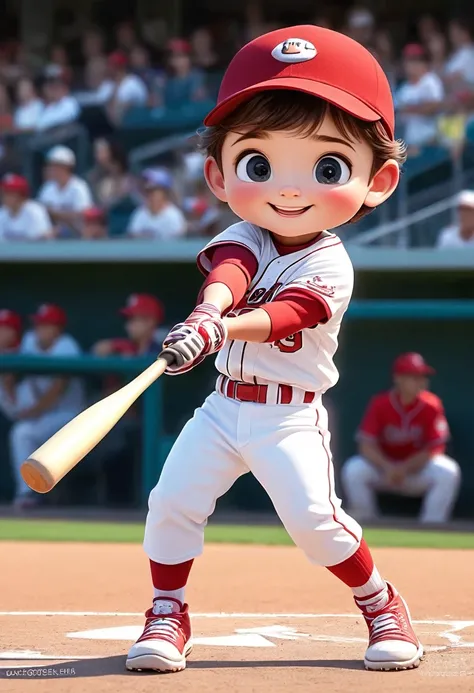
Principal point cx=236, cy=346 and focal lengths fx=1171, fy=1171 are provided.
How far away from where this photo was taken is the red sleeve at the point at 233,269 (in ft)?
9.35

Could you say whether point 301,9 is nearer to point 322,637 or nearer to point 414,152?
point 414,152

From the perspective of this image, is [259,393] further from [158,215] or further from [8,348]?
[158,215]

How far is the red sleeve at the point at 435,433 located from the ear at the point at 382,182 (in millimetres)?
4608

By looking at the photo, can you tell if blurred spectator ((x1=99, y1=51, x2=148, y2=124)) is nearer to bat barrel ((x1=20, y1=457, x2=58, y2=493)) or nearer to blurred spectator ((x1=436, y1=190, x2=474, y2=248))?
blurred spectator ((x1=436, y1=190, x2=474, y2=248))

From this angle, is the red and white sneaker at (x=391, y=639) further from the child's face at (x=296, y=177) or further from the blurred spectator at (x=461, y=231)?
the blurred spectator at (x=461, y=231)

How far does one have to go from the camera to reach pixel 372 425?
305 inches

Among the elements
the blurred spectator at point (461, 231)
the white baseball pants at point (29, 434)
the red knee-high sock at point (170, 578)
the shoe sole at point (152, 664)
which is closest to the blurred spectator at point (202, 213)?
the blurred spectator at point (461, 231)

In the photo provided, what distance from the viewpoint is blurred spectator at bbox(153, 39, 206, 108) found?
10367mm

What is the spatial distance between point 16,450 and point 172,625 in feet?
17.2

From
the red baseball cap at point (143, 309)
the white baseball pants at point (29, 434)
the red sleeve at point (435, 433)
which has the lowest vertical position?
the red sleeve at point (435, 433)

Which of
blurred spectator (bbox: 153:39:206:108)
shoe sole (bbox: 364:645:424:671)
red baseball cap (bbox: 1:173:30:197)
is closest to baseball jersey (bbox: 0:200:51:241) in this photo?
red baseball cap (bbox: 1:173:30:197)

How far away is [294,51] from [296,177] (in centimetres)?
32

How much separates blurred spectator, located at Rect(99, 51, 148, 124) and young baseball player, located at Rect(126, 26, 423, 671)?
7.71 meters

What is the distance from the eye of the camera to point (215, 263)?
3004 millimetres
